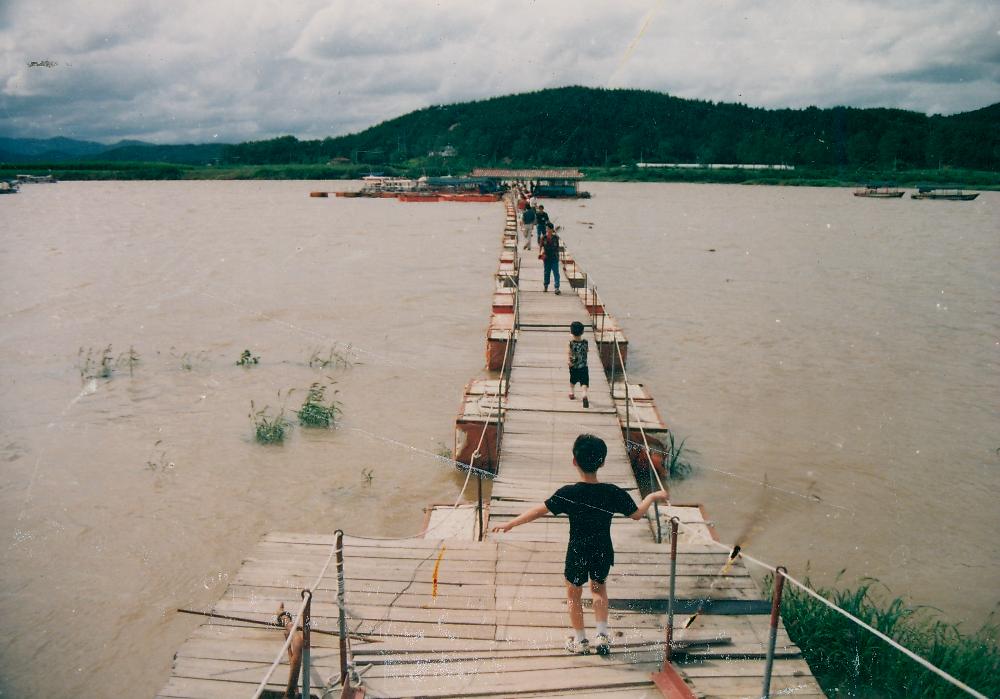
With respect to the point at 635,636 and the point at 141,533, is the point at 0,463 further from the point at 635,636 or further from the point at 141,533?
the point at 635,636

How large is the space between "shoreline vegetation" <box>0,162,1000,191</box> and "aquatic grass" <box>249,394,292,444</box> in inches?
3703

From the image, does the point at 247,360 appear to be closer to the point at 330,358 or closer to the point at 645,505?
the point at 330,358

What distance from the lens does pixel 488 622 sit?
4555 mm

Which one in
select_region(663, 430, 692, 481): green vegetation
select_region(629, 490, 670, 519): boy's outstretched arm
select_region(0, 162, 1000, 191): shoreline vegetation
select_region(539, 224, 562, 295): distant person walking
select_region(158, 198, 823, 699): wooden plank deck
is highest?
select_region(0, 162, 1000, 191): shoreline vegetation

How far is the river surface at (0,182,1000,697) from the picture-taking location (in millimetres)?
7492

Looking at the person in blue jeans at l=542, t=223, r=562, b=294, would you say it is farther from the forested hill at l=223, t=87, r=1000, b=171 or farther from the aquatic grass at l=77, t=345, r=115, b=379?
the forested hill at l=223, t=87, r=1000, b=171

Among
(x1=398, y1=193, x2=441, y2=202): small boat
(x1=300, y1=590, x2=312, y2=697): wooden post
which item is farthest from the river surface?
(x1=398, y1=193, x2=441, y2=202): small boat

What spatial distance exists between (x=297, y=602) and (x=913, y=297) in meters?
23.6

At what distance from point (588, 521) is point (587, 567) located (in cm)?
31

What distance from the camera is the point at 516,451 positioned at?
7898mm

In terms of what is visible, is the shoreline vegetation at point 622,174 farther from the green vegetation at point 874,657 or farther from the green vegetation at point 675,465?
the green vegetation at point 874,657

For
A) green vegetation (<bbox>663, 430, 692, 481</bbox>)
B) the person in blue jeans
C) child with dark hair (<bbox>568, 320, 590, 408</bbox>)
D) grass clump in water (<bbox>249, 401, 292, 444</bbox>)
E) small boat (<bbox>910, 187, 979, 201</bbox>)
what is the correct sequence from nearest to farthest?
1. child with dark hair (<bbox>568, 320, 590, 408</bbox>)
2. green vegetation (<bbox>663, 430, 692, 481</bbox>)
3. grass clump in water (<bbox>249, 401, 292, 444</bbox>)
4. the person in blue jeans
5. small boat (<bbox>910, 187, 979, 201</bbox>)

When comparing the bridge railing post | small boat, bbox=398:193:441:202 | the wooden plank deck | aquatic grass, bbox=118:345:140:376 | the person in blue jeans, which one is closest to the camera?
the bridge railing post

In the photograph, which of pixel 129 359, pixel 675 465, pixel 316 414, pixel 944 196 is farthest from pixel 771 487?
pixel 944 196
